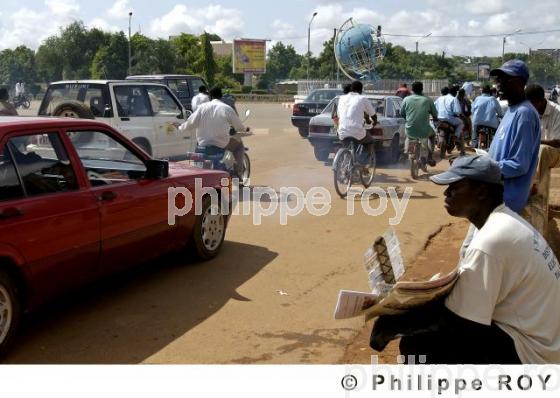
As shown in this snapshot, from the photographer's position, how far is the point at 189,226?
595 cm

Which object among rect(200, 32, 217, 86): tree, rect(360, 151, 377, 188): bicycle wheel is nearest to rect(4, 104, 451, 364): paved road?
rect(360, 151, 377, 188): bicycle wheel

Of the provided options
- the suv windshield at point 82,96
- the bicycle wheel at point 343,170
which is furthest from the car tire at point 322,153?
the suv windshield at point 82,96

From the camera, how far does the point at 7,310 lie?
3.98m

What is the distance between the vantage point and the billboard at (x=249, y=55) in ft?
244

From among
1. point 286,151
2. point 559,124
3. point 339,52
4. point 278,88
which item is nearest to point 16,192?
point 559,124

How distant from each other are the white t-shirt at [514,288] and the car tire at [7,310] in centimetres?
283

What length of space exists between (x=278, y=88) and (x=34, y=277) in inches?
3088

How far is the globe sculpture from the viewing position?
32.2m

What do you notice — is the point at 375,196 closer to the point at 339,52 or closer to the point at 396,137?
the point at 396,137

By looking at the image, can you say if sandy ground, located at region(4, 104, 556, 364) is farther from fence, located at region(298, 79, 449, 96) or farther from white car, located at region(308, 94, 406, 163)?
fence, located at region(298, 79, 449, 96)

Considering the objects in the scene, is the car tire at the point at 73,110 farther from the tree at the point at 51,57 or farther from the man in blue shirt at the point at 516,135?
the tree at the point at 51,57

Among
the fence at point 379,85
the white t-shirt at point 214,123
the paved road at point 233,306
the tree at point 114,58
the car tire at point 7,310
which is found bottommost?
the paved road at point 233,306

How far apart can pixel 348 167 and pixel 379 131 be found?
3.41 meters

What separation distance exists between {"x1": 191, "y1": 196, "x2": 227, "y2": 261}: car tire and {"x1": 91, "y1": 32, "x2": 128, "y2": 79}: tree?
53951mm
